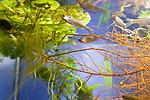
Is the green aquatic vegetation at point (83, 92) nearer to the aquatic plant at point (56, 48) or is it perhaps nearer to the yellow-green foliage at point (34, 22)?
the aquatic plant at point (56, 48)

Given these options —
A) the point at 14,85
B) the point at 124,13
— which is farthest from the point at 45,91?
the point at 124,13

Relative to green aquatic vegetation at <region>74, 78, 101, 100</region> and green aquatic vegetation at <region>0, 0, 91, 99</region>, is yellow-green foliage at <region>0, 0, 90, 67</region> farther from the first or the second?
green aquatic vegetation at <region>74, 78, 101, 100</region>

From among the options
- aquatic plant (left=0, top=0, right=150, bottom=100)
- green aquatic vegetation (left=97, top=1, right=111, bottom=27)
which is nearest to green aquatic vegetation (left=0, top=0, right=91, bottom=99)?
aquatic plant (left=0, top=0, right=150, bottom=100)

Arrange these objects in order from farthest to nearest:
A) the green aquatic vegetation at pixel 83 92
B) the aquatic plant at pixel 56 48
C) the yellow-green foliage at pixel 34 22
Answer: the green aquatic vegetation at pixel 83 92 < the yellow-green foliage at pixel 34 22 < the aquatic plant at pixel 56 48

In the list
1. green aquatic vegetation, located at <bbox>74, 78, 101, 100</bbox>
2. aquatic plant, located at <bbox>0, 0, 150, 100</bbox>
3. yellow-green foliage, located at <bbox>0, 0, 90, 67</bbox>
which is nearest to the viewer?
aquatic plant, located at <bbox>0, 0, 150, 100</bbox>

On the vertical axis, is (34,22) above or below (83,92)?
above

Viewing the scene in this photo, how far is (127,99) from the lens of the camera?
148 centimetres

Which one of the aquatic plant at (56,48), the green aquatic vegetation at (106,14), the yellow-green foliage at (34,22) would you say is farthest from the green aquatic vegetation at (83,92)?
the green aquatic vegetation at (106,14)

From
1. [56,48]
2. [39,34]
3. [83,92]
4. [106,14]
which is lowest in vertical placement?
[83,92]

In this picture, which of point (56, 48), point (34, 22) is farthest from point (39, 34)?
point (56, 48)

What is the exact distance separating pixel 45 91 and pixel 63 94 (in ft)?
0.52

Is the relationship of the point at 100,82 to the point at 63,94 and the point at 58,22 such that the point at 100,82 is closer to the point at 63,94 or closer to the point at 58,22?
the point at 63,94

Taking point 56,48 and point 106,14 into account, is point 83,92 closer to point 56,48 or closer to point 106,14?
point 56,48

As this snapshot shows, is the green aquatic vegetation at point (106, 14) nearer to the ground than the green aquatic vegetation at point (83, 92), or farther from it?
farther from it
